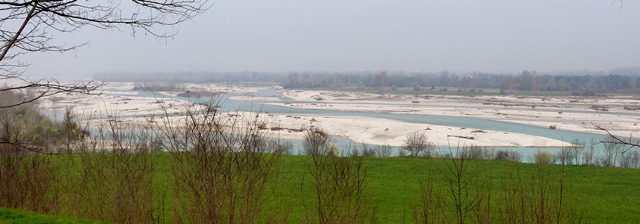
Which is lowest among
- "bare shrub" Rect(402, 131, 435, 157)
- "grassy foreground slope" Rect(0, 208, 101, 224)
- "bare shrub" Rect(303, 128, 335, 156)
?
"bare shrub" Rect(402, 131, 435, 157)

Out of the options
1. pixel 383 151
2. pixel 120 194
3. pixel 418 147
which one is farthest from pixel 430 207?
pixel 418 147

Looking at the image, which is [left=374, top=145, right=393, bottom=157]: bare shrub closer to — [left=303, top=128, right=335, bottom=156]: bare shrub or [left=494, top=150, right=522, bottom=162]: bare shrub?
[left=494, top=150, right=522, bottom=162]: bare shrub

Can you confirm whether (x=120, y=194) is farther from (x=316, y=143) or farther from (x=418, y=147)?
(x=418, y=147)

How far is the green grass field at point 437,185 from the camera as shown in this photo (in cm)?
891

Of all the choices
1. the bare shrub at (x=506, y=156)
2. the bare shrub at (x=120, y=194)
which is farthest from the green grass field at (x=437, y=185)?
the bare shrub at (x=506, y=156)

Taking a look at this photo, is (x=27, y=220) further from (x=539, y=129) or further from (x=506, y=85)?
(x=506, y=85)

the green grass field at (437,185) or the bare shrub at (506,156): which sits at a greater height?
the green grass field at (437,185)

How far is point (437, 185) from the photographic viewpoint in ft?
35.2

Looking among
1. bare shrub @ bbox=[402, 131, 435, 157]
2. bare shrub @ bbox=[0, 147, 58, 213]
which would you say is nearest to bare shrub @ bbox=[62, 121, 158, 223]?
bare shrub @ bbox=[0, 147, 58, 213]

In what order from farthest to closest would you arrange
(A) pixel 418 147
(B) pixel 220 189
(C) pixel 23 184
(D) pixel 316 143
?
(A) pixel 418 147 → (D) pixel 316 143 → (C) pixel 23 184 → (B) pixel 220 189

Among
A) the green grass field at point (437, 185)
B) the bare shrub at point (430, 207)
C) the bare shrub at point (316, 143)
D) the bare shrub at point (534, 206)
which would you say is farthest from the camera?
the green grass field at point (437, 185)

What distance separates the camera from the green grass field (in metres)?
8.91

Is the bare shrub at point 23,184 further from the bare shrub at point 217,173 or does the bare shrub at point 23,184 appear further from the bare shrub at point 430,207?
the bare shrub at point 430,207

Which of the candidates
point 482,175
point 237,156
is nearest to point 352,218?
point 237,156
